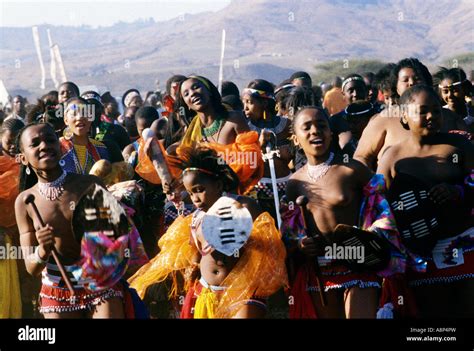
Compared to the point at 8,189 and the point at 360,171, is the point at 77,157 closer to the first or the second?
the point at 8,189

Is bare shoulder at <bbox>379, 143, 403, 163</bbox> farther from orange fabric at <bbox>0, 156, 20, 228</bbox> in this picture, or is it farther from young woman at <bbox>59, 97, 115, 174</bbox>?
orange fabric at <bbox>0, 156, 20, 228</bbox>

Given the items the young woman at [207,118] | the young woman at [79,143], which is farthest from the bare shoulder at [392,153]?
the young woman at [79,143]

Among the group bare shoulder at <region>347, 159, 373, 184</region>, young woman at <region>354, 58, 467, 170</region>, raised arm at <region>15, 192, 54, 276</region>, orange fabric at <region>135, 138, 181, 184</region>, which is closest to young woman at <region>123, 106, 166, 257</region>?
orange fabric at <region>135, 138, 181, 184</region>

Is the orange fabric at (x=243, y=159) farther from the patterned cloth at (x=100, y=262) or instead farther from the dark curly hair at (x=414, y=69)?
the dark curly hair at (x=414, y=69)

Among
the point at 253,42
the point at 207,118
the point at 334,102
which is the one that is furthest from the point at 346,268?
the point at 253,42

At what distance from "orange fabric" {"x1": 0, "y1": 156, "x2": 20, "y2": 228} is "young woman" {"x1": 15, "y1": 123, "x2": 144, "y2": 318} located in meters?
1.78

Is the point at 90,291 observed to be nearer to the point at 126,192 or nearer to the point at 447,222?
the point at 126,192

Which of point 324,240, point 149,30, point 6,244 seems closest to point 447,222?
point 324,240

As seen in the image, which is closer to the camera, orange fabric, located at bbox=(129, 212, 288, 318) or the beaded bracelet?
the beaded bracelet

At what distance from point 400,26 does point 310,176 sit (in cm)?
9033

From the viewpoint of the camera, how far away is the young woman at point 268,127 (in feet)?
28.0

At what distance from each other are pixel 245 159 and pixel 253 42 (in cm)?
7659

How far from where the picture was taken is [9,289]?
8.07 metres

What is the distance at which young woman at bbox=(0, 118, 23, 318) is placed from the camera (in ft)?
25.9
